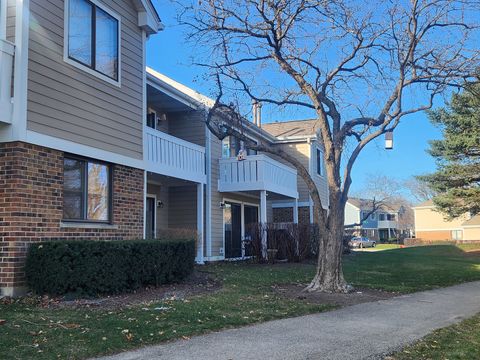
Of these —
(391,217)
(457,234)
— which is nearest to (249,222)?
(457,234)

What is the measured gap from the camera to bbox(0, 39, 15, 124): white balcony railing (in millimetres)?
8789

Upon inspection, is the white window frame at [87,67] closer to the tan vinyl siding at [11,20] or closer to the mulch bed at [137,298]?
the tan vinyl siding at [11,20]

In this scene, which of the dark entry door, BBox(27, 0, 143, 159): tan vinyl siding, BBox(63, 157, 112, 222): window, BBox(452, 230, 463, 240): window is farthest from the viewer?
BBox(452, 230, 463, 240): window

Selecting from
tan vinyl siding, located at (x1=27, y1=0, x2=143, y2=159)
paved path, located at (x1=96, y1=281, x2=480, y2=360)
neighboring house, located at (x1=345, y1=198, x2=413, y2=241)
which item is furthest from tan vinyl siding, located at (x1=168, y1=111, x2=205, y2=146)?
neighboring house, located at (x1=345, y1=198, x2=413, y2=241)

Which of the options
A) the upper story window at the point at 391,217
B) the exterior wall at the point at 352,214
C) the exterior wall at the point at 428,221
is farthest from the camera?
the upper story window at the point at 391,217

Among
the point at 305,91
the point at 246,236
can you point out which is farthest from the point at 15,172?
the point at 246,236

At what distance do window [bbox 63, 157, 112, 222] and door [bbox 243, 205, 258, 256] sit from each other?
8.30m

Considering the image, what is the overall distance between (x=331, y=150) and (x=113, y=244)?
541 cm

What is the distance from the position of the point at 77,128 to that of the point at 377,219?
8180 centimetres

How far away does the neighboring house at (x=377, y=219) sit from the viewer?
81.3 m

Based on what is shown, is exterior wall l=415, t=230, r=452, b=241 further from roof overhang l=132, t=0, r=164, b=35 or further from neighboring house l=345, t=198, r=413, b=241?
roof overhang l=132, t=0, r=164, b=35

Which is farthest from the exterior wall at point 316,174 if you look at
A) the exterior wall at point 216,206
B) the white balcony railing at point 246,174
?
the exterior wall at point 216,206

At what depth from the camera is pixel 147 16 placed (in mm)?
12969

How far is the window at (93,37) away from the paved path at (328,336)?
679cm
